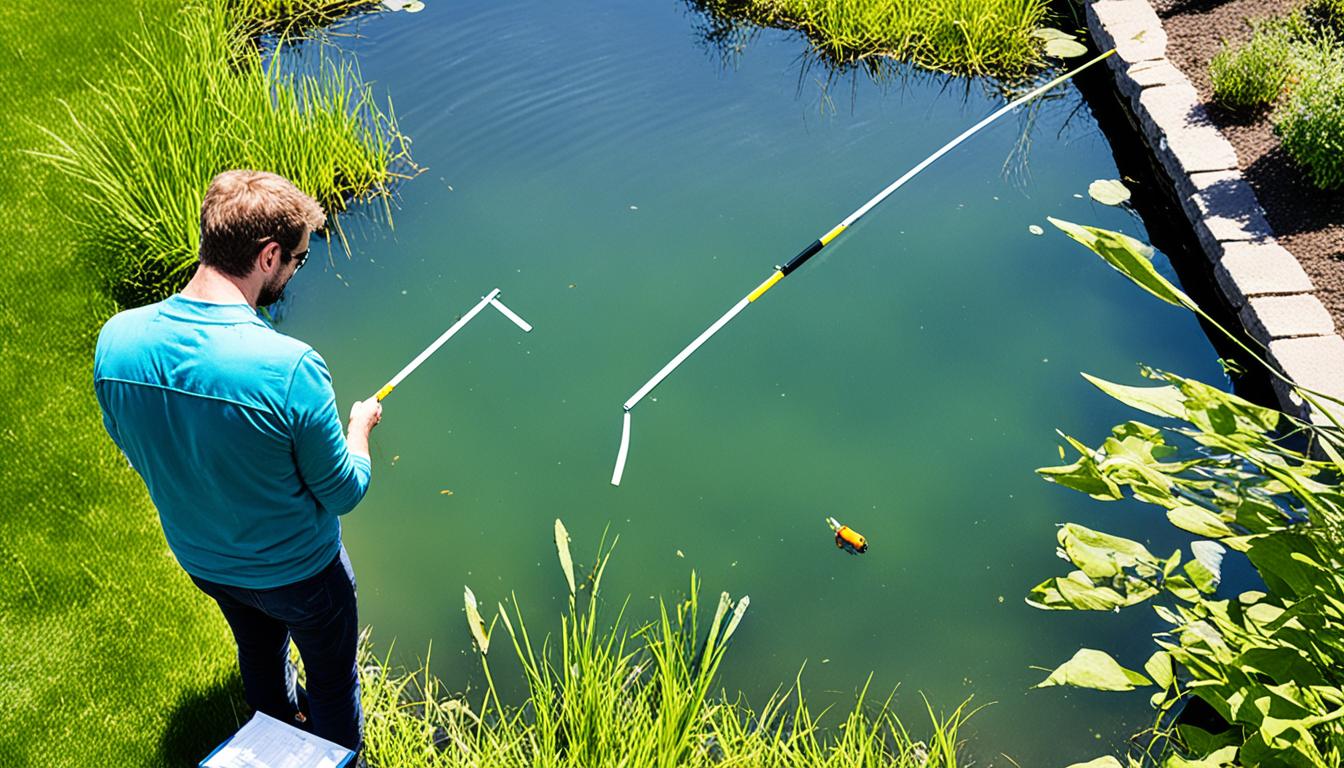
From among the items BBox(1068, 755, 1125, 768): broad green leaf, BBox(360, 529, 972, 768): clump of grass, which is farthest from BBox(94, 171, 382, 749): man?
BBox(1068, 755, 1125, 768): broad green leaf

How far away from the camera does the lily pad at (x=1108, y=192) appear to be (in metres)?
3.98

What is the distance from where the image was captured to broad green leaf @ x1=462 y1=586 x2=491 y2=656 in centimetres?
257

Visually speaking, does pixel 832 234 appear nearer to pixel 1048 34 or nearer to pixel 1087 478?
pixel 1048 34

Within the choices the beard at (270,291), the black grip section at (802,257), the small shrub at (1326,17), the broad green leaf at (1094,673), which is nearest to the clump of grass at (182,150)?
the black grip section at (802,257)

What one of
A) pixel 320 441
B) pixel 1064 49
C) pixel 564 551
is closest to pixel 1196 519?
pixel 320 441

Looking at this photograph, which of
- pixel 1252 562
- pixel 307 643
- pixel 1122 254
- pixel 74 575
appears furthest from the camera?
pixel 74 575

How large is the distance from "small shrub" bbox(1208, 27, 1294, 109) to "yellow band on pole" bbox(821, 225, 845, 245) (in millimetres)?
1673

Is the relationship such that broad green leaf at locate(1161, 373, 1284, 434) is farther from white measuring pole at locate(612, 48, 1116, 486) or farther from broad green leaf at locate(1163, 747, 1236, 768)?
white measuring pole at locate(612, 48, 1116, 486)

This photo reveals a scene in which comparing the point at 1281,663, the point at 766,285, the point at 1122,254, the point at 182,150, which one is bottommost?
the point at 766,285

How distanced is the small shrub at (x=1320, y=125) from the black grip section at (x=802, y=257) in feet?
5.53

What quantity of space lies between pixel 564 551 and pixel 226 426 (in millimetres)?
1318

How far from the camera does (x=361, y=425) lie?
1.99 m

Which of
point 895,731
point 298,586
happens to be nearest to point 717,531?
point 895,731

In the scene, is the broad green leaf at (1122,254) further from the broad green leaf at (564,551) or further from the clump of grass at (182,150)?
the clump of grass at (182,150)
